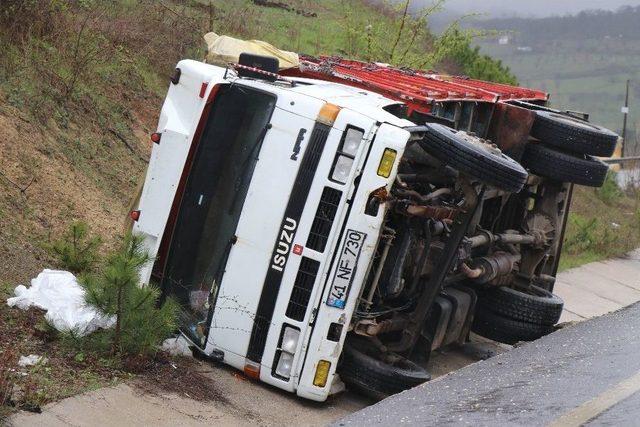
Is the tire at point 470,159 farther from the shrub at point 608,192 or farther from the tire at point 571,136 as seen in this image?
the shrub at point 608,192

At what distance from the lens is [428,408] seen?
19.7 ft

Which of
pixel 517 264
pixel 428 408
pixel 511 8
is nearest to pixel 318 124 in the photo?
pixel 428 408

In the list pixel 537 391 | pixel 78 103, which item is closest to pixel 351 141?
pixel 537 391

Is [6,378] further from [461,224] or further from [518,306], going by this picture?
[518,306]

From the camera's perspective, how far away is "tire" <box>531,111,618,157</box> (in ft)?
29.4

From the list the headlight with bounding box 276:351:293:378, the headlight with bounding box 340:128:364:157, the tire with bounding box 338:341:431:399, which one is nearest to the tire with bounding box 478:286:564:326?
the tire with bounding box 338:341:431:399

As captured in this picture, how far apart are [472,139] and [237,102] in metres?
1.60

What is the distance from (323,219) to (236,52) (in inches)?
117

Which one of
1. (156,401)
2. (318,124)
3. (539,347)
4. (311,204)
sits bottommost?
(156,401)

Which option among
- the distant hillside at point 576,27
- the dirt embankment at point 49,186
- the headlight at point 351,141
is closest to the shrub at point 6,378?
the dirt embankment at point 49,186

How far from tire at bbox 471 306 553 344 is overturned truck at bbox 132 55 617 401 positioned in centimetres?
70

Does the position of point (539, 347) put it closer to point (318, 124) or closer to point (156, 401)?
point (318, 124)

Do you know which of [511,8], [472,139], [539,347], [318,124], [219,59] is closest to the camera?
[318,124]

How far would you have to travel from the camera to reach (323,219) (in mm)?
6820
